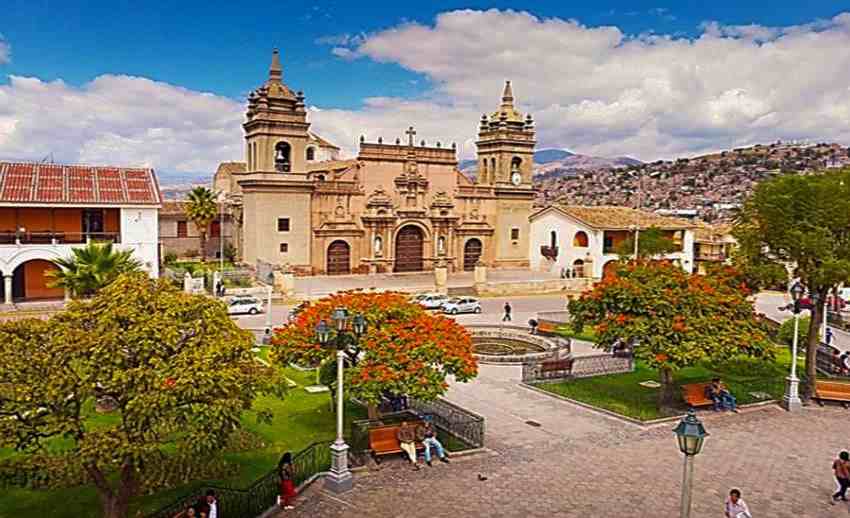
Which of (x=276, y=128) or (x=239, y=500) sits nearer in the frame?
(x=239, y=500)

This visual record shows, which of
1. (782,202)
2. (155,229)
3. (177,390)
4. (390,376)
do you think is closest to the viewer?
(177,390)

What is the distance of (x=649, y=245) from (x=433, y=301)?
17952 millimetres

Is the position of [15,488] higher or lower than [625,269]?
lower

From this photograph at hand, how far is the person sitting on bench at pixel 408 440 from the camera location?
14.3 metres

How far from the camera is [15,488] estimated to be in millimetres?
12781

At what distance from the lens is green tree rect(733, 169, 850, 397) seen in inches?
728

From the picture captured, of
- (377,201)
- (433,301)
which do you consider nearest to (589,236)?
(377,201)

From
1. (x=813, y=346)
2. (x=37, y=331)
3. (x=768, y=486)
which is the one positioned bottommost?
(x=768, y=486)

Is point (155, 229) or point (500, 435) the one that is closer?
point (500, 435)

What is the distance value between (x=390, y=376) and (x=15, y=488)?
7.20 meters

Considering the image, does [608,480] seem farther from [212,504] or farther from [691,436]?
[212,504]

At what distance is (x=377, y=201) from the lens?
4712 cm

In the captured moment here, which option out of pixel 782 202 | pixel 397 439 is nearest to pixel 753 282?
pixel 782 202

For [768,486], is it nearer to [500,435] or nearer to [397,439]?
[500,435]
